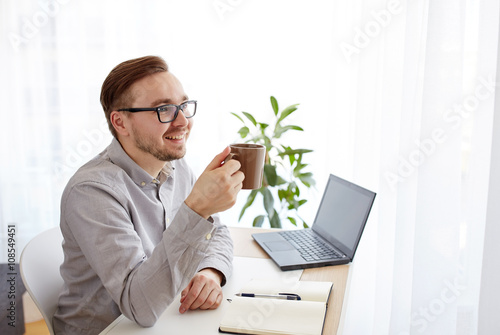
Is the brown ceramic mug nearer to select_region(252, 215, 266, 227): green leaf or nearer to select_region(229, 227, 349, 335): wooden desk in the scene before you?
select_region(229, 227, 349, 335): wooden desk

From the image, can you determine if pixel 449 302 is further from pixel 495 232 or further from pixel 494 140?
pixel 494 140

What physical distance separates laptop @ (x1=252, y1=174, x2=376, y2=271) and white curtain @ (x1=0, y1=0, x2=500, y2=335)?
91 mm

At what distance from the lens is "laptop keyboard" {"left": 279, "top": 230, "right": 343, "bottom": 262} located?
1.52 meters

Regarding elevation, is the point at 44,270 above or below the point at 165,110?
below

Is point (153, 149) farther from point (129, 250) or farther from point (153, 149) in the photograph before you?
point (129, 250)

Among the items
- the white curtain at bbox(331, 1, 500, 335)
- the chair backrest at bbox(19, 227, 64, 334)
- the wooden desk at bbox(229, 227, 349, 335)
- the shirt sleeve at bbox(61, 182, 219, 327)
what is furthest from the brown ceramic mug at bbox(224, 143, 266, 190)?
the white curtain at bbox(331, 1, 500, 335)

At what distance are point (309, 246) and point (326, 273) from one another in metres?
0.20

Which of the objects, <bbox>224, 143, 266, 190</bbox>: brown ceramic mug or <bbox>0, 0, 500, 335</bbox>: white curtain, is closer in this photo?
<bbox>224, 143, 266, 190</bbox>: brown ceramic mug

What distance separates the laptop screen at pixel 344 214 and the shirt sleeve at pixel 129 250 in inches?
22.1

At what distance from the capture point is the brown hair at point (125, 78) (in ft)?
4.52

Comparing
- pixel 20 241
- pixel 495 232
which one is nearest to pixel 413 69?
pixel 495 232

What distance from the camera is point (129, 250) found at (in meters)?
1.17

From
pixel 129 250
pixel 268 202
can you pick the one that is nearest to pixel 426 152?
pixel 268 202

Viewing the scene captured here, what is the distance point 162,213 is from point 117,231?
298 mm
